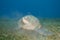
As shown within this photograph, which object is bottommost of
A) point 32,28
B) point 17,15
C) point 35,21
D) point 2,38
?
point 2,38

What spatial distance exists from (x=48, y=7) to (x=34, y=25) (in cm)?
157

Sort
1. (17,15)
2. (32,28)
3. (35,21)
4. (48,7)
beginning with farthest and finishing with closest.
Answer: (48,7), (17,15), (35,21), (32,28)

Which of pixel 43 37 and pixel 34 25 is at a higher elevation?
pixel 34 25

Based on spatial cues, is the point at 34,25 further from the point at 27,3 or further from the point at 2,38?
the point at 27,3

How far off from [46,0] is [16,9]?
0.99 meters

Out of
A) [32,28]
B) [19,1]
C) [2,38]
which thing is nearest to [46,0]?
[19,1]

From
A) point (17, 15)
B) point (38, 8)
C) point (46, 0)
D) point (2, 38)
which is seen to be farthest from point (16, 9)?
point (2, 38)

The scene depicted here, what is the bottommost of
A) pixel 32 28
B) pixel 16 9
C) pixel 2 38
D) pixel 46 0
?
pixel 2 38

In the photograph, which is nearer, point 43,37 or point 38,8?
point 43,37

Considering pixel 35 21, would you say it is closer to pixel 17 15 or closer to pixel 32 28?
pixel 32 28

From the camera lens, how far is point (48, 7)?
398cm

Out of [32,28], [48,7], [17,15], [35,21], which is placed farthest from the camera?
[48,7]

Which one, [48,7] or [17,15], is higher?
[48,7]

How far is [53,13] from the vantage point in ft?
13.2
